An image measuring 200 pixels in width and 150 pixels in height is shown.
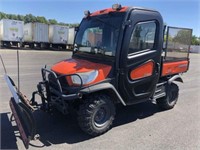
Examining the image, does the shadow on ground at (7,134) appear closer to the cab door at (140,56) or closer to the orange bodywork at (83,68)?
the orange bodywork at (83,68)

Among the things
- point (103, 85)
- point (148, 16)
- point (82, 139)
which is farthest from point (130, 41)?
point (82, 139)

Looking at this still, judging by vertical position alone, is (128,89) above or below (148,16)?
below

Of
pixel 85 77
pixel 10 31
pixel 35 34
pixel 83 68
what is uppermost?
pixel 10 31

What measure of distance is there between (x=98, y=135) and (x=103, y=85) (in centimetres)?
96

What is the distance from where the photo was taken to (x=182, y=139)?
4141 millimetres

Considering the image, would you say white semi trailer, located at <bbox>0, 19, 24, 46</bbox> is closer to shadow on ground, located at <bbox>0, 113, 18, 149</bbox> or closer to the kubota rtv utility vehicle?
shadow on ground, located at <bbox>0, 113, 18, 149</bbox>

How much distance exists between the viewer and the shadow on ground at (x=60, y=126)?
3.86 meters

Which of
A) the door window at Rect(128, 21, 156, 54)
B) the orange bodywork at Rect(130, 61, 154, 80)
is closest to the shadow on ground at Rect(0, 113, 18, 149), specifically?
the orange bodywork at Rect(130, 61, 154, 80)

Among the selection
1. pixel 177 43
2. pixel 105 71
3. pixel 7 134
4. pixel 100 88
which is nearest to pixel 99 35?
pixel 105 71

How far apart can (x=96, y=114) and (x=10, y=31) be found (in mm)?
27024

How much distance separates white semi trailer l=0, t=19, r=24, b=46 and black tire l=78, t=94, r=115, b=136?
2553 centimetres

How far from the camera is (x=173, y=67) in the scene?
5656 millimetres

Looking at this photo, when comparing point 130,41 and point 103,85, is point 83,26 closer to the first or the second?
point 130,41

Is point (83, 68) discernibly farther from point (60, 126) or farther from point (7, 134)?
point (7, 134)
